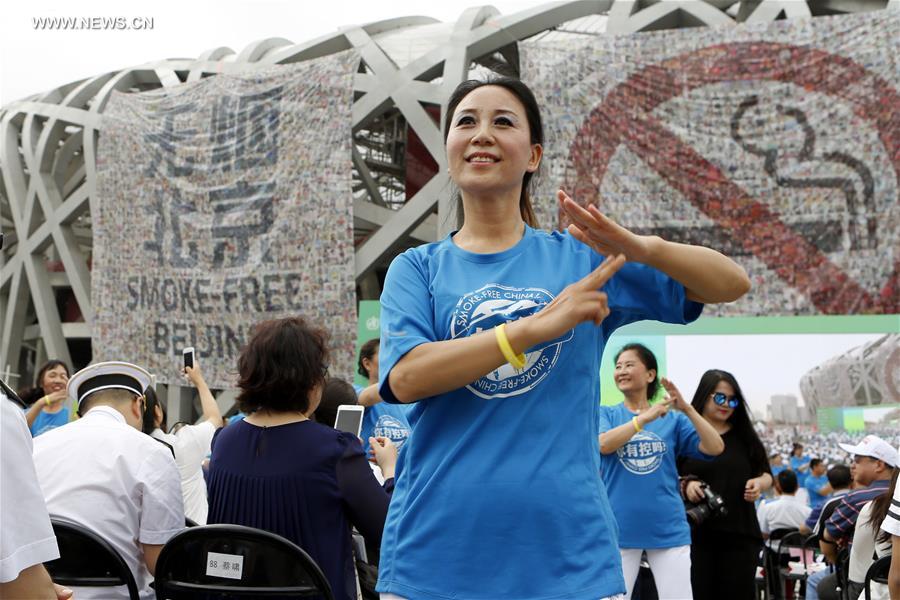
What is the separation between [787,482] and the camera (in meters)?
7.18

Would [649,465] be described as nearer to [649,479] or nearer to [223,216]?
[649,479]

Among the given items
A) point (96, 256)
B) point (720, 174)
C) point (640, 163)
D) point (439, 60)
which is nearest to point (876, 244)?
point (720, 174)

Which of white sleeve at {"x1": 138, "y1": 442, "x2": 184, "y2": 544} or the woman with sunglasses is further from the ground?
white sleeve at {"x1": 138, "y1": 442, "x2": 184, "y2": 544}

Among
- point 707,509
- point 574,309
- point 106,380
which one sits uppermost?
point 574,309

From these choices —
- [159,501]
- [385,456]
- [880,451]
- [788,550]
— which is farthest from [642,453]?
[788,550]

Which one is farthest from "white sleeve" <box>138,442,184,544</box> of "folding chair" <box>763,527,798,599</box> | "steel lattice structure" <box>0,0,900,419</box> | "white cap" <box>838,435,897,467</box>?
"steel lattice structure" <box>0,0,900,419</box>

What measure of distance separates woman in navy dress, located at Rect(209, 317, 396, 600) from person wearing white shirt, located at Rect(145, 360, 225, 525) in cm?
178

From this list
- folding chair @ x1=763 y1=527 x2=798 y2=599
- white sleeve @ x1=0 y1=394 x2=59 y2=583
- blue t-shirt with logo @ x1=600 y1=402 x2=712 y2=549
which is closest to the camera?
white sleeve @ x1=0 y1=394 x2=59 y2=583

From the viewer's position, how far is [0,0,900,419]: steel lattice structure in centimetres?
1528

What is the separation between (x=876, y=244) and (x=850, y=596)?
899 centimetres

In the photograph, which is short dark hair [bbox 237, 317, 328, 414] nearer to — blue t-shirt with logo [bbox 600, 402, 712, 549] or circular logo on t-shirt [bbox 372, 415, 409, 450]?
circular logo on t-shirt [bbox 372, 415, 409, 450]

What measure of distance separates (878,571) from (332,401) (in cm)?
220

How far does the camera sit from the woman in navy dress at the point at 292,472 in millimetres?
2342

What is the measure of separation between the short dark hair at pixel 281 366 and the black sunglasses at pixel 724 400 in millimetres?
2732
